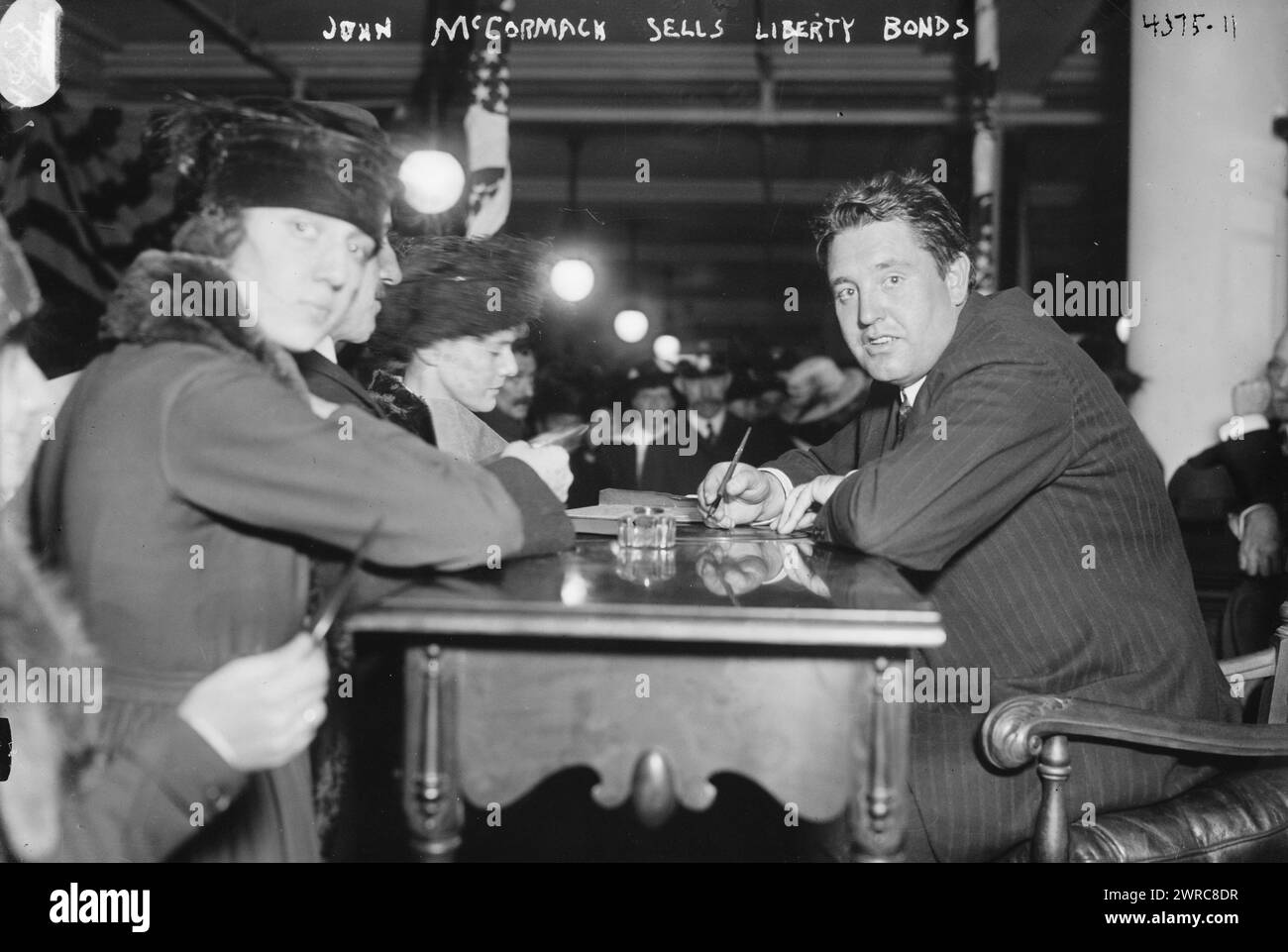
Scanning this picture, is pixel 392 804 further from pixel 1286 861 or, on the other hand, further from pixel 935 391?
pixel 1286 861

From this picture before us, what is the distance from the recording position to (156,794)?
1513 millimetres

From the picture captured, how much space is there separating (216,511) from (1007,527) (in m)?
1.38

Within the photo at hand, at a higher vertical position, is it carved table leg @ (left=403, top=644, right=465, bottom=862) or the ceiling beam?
the ceiling beam

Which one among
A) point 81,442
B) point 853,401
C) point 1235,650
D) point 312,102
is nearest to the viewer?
point 81,442

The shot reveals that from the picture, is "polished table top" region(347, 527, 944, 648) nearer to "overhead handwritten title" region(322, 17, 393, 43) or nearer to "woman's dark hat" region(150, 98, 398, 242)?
"woman's dark hat" region(150, 98, 398, 242)

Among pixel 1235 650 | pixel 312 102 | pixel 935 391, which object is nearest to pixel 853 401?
pixel 1235 650

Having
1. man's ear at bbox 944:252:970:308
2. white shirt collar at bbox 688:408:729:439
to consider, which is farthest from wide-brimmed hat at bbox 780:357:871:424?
man's ear at bbox 944:252:970:308

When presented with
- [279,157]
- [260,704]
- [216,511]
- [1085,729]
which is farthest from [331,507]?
[1085,729]

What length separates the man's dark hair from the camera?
2076mm

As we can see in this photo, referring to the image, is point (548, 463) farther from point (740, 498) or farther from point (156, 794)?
point (156, 794)

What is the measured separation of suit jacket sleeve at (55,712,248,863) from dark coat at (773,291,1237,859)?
1087 mm

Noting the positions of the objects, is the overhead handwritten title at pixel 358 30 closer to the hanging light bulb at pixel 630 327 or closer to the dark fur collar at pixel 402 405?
the dark fur collar at pixel 402 405

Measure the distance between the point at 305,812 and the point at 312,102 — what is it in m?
1.29

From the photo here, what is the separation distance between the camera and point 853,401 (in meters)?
5.38
